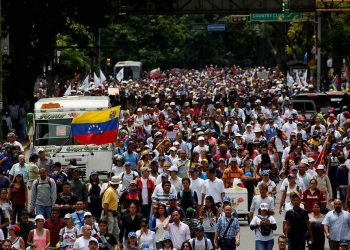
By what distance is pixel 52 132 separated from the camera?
87.3 feet

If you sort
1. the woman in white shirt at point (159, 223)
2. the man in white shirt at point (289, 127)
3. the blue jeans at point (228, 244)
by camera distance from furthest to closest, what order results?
the man in white shirt at point (289, 127) < the blue jeans at point (228, 244) < the woman in white shirt at point (159, 223)

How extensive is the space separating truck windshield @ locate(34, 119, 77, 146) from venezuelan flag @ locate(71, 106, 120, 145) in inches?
30.6

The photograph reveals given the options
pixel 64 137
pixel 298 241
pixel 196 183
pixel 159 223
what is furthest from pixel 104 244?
pixel 64 137

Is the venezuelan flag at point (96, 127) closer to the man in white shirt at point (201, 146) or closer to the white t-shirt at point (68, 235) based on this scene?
the man in white shirt at point (201, 146)

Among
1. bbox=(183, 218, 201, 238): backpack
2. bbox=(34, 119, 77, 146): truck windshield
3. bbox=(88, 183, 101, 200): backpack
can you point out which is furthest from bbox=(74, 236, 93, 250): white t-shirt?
bbox=(34, 119, 77, 146): truck windshield

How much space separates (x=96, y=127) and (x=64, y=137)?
1.24 metres

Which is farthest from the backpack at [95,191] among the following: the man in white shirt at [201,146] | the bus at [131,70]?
the bus at [131,70]

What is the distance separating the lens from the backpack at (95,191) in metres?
21.1

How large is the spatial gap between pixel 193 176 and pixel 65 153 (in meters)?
5.24

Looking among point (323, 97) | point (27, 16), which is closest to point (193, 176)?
point (27, 16)

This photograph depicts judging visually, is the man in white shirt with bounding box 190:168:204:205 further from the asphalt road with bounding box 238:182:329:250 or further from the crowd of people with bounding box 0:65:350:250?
the asphalt road with bounding box 238:182:329:250

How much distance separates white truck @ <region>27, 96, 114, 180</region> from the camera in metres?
26.1

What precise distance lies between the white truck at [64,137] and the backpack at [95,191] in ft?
15.7

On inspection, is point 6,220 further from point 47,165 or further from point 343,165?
point 343,165
